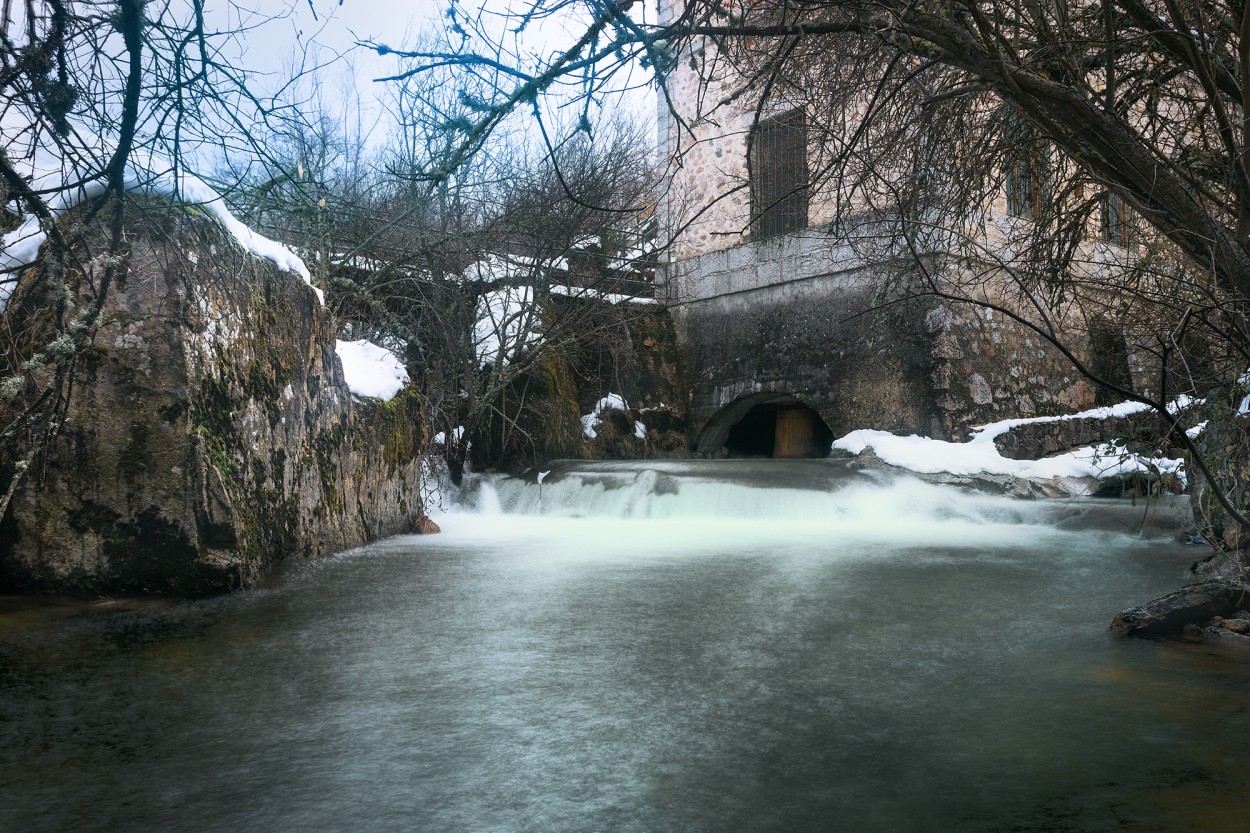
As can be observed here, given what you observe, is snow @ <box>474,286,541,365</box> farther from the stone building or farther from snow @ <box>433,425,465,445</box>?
the stone building

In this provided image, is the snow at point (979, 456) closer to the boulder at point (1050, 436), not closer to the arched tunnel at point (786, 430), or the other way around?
the boulder at point (1050, 436)

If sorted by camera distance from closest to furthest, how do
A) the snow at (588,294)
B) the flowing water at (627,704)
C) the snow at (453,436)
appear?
1. the flowing water at (627,704)
2. the snow at (453,436)
3. the snow at (588,294)

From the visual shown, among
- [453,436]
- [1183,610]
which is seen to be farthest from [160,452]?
[453,436]

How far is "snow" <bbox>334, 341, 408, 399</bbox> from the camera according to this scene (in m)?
7.55

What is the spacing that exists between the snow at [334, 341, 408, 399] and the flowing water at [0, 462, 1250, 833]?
1982mm

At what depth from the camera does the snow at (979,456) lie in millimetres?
9523

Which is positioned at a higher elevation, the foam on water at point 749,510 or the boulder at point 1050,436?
the boulder at point 1050,436

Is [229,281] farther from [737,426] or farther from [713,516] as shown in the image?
[737,426]

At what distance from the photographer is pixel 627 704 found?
318 centimetres

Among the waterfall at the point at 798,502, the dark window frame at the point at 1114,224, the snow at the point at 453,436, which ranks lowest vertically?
the waterfall at the point at 798,502

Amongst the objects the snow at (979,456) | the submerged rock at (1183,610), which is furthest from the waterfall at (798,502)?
the submerged rock at (1183,610)

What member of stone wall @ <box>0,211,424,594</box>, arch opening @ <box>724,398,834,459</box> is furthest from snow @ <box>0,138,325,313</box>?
arch opening @ <box>724,398,834,459</box>

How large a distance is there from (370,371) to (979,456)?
618 cm

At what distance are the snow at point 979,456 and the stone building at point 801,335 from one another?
346 mm
